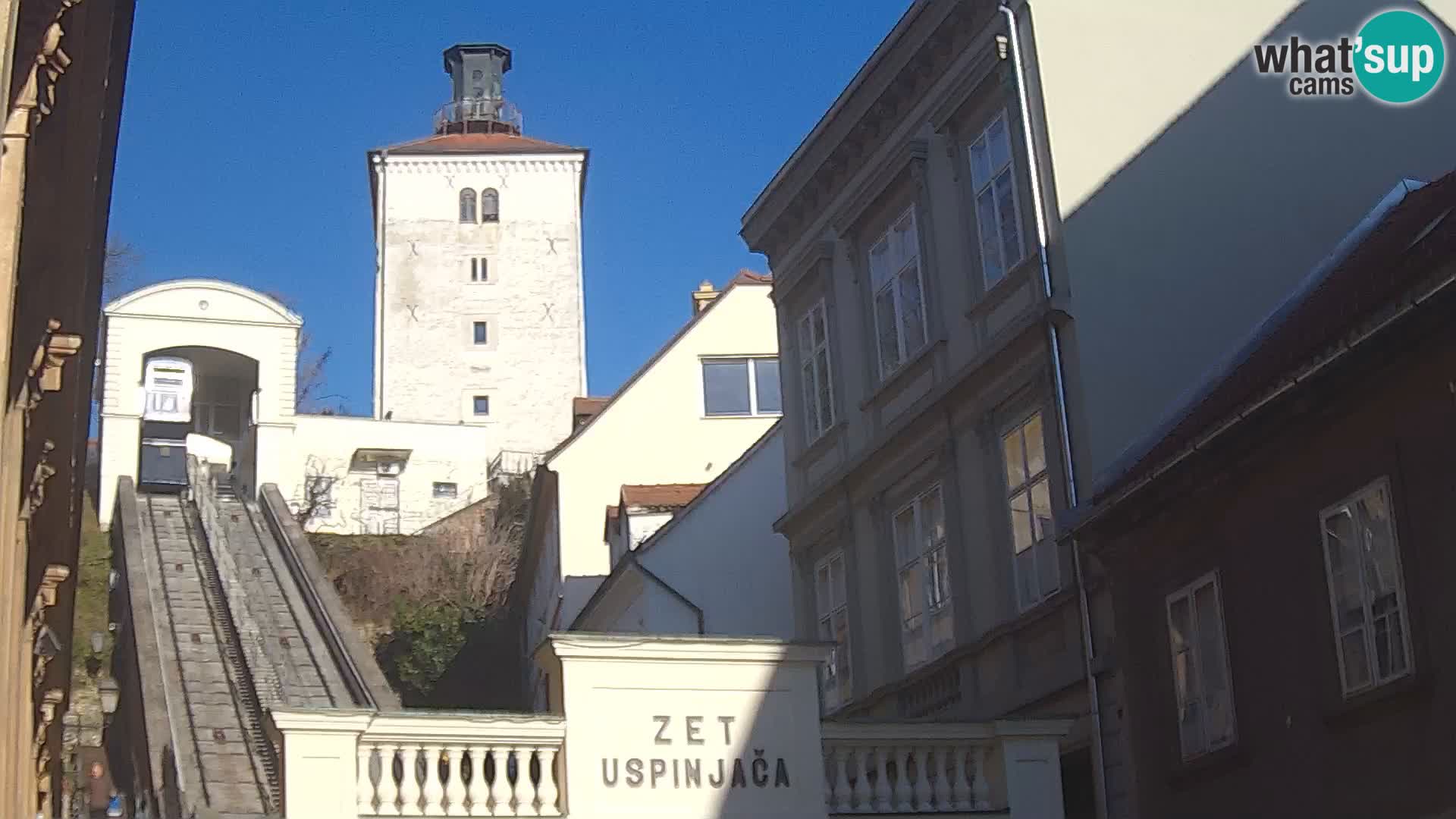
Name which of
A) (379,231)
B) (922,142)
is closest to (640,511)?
(922,142)

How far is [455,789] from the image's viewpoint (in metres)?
15.4

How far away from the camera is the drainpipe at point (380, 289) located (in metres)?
78.9

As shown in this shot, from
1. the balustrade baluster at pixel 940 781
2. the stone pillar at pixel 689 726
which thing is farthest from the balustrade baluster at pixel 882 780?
the stone pillar at pixel 689 726

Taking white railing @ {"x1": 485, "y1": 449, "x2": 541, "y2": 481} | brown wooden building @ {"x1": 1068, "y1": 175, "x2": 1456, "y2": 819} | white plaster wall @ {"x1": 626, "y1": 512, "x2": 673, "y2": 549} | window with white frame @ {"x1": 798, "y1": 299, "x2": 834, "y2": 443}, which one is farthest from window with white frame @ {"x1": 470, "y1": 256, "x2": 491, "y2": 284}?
brown wooden building @ {"x1": 1068, "y1": 175, "x2": 1456, "y2": 819}

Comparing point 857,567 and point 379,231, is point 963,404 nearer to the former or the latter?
point 857,567

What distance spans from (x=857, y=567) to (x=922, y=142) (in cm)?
520

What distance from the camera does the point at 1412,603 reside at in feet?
47.0

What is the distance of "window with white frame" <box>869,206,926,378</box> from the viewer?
23.5 meters

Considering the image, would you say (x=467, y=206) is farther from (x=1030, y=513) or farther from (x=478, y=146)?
(x=1030, y=513)

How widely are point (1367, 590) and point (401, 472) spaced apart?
180 ft

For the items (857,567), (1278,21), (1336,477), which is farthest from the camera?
(857,567)

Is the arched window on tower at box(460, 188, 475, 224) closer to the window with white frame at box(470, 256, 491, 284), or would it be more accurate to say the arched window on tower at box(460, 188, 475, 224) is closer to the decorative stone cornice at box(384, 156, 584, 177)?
the decorative stone cornice at box(384, 156, 584, 177)

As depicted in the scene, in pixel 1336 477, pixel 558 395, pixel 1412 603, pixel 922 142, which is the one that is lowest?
pixel 1412 603

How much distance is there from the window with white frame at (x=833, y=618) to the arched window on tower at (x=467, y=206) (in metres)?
58.4
